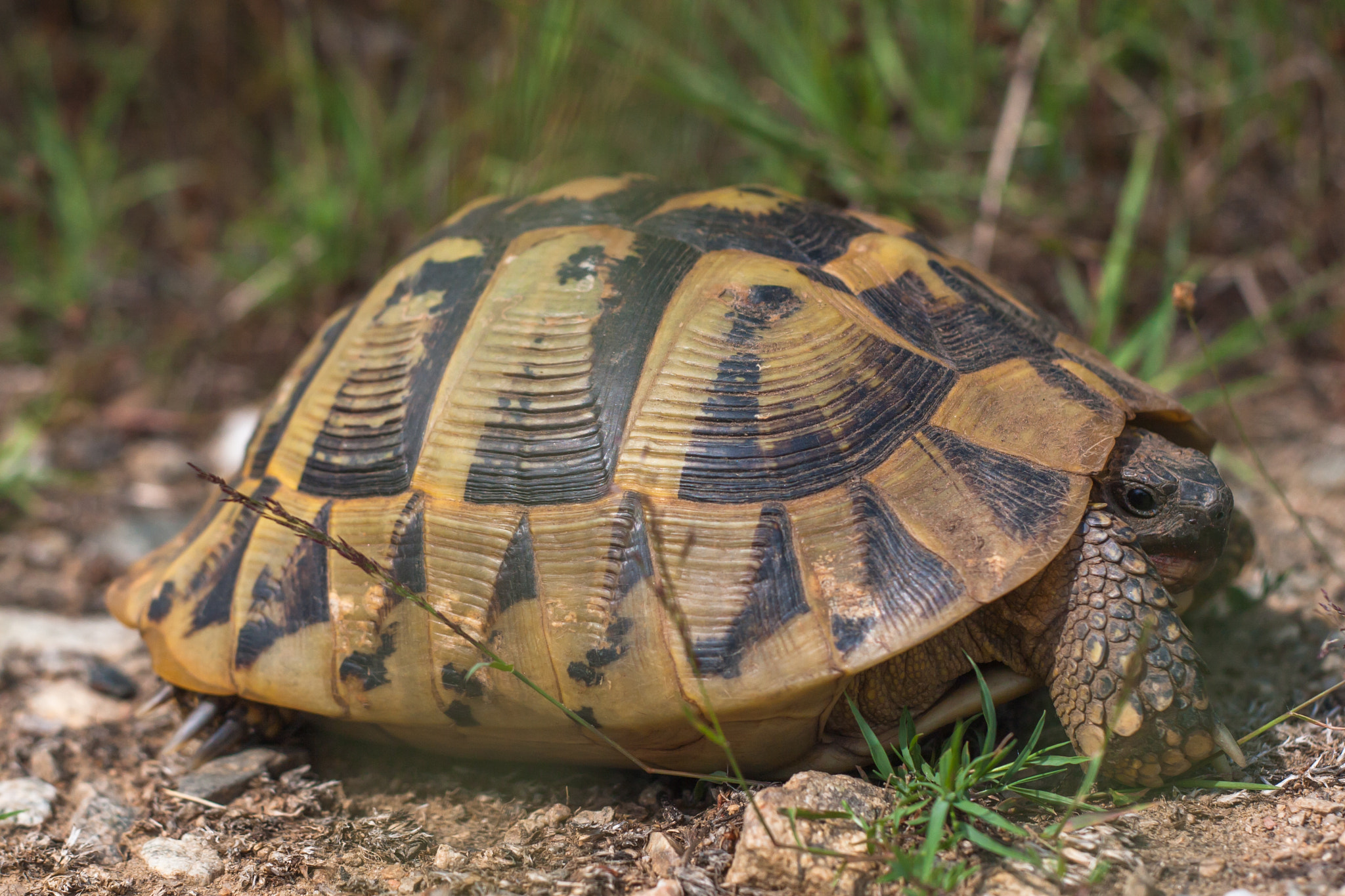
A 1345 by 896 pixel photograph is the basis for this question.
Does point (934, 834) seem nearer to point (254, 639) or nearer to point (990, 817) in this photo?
point (990, 817)

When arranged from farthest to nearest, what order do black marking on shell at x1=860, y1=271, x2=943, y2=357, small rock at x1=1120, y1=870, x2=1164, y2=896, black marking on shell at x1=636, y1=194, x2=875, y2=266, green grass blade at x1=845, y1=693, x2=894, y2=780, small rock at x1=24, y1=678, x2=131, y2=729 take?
small rock at x1=24, y1=678, x2=131, y2=729
black marking on shell at x1=636, y1=194, x2=875, y2=266
black marking on shell at x1=860, y1=271, x2=943, y2=357
green grass blade at x1=845, y1=693, x2=894, y2=780
small rock at x1=1120, y1=870, x2=1164, y2=896

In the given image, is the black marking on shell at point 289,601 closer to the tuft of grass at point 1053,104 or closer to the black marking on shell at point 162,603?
the black marking on shell at point 162,603

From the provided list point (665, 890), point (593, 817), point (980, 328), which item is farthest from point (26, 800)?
point (980, 328)

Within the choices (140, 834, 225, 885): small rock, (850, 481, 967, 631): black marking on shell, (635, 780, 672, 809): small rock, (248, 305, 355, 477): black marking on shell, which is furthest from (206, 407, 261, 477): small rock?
(850, 481, 967, 631): black marking on shell

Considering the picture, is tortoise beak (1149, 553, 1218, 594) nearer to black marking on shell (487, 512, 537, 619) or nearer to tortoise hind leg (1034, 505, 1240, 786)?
tortoise hind leg (1034, 505, 1240, 786)

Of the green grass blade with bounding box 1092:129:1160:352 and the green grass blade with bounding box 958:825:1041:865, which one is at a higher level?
the green grass blade with bounding box 1092:129:1160:352

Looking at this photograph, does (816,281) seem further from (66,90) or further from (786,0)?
(66,90)

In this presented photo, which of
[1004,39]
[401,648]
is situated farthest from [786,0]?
[401,648]
